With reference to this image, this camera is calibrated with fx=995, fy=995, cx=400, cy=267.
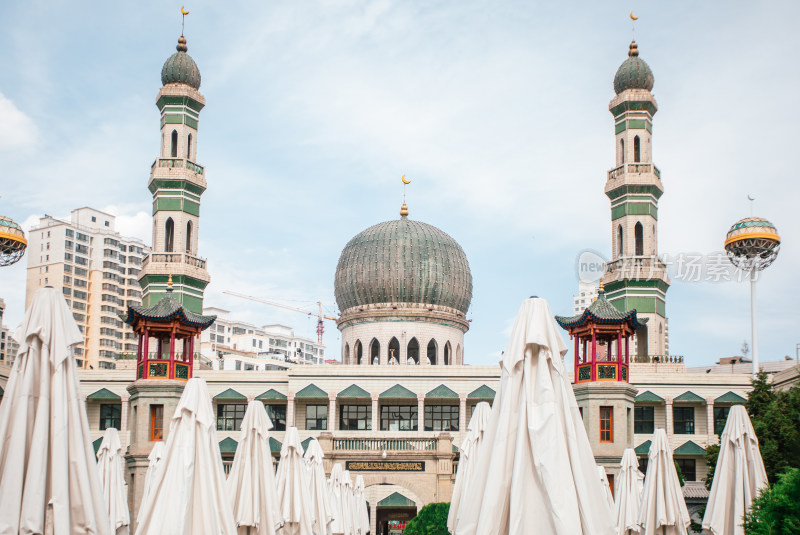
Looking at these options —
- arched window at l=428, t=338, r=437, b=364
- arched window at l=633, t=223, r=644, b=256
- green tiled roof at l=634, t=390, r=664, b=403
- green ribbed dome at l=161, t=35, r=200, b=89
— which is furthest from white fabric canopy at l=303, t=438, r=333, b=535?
green ribbed dome at l=161, t=35, r=200, b=89

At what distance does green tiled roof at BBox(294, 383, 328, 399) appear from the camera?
55000 mm

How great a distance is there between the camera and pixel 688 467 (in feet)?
179

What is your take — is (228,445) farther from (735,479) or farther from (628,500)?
(735,479)

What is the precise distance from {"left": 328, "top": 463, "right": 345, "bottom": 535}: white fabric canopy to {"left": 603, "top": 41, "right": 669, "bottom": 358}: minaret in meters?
25.4

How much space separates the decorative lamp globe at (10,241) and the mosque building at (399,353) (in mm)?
7323

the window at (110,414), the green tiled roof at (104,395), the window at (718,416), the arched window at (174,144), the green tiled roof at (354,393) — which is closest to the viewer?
the window at (718,416)

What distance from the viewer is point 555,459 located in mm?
12430

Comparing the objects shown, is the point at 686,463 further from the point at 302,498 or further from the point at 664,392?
the point at 302,498

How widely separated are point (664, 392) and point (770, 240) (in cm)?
989

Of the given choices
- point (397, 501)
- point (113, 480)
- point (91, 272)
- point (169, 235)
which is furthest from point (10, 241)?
point (91, 272)

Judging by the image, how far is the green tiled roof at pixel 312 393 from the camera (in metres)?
55.0

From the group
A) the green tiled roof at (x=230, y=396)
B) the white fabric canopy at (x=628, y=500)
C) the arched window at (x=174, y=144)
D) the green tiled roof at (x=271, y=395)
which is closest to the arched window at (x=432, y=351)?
the green tiled roof at (x=271, y=395)

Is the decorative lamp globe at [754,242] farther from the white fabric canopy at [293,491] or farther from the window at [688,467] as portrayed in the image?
the white fabric canopy at [293,491]

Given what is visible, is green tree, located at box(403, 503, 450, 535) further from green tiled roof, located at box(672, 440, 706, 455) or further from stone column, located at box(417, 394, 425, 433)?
green tiled roof, located at box(672, 440, 706, 455)
